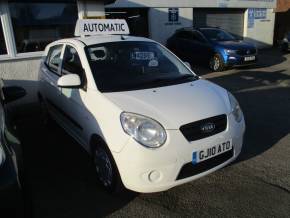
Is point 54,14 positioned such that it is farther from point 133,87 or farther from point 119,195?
point 119,195

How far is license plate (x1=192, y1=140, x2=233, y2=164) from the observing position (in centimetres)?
288

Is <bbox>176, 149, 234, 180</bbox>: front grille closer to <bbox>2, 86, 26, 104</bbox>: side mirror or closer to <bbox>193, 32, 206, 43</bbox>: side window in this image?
<bbox>2, 86, 26, 104</bbox>: side mirror

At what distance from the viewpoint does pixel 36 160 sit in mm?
4254

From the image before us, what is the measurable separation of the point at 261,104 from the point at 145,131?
4.32 meters

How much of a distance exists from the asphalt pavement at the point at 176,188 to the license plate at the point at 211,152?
472mm

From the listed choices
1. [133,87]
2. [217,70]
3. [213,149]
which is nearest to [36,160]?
[133,87]

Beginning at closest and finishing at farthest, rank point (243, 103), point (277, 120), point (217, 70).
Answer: point (277, 120), point (243, 103), point (217, 70)

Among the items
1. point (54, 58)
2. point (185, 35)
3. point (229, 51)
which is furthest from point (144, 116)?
point (185, 35)

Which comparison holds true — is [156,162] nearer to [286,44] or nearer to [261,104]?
[261,104]

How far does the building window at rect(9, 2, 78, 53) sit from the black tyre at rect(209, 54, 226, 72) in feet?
17.3

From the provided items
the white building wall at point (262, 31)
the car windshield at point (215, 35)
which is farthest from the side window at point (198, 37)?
the white building wall at point (262, 31)

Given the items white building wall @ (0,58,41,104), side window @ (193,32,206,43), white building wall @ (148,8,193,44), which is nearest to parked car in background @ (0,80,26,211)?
white building wall @ (0,58,41,104)

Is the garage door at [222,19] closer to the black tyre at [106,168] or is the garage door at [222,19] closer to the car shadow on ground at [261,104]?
the car shadow on ground at [261,104]

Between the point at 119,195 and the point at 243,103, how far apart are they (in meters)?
4.17
